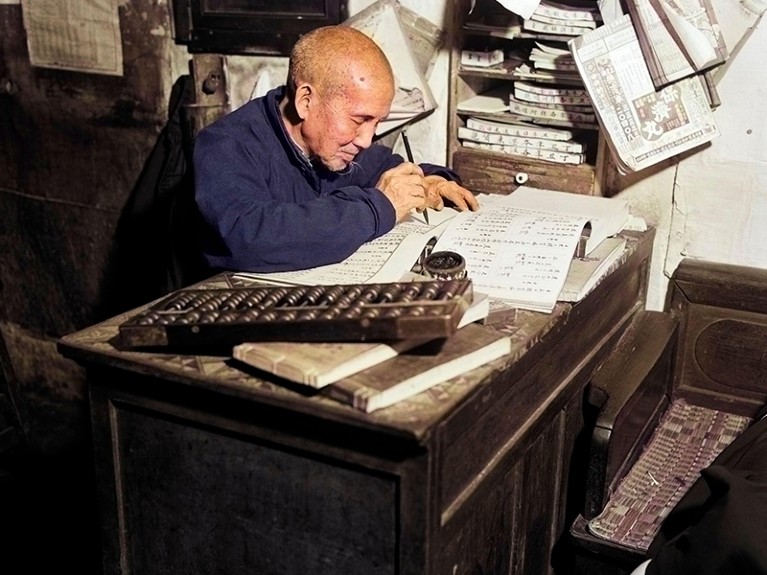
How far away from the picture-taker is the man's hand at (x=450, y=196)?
217 cm

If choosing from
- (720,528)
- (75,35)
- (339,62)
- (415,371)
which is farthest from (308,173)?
(75,35)

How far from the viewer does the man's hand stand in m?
2.17

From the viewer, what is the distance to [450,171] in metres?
2.36

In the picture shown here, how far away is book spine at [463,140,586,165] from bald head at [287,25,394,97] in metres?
0.50

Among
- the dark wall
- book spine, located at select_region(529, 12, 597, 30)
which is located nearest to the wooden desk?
book spine, located at select_region(529, 12, 597, 30)

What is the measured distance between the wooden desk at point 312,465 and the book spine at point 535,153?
62 centimetres

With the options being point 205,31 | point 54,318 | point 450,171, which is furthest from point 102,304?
point 450,171

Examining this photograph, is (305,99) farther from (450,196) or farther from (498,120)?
(498,120)

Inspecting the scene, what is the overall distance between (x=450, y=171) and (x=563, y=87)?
0.35m

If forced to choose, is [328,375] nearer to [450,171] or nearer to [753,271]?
[450,171]

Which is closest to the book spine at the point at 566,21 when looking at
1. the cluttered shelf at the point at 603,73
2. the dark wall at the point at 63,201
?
the cluttered shelf at the point at 603,73

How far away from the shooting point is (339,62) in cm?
202

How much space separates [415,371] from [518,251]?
0.52 meters

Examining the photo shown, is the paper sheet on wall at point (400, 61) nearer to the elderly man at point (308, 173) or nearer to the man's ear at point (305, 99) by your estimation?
the elderly man at point (308, 173)
